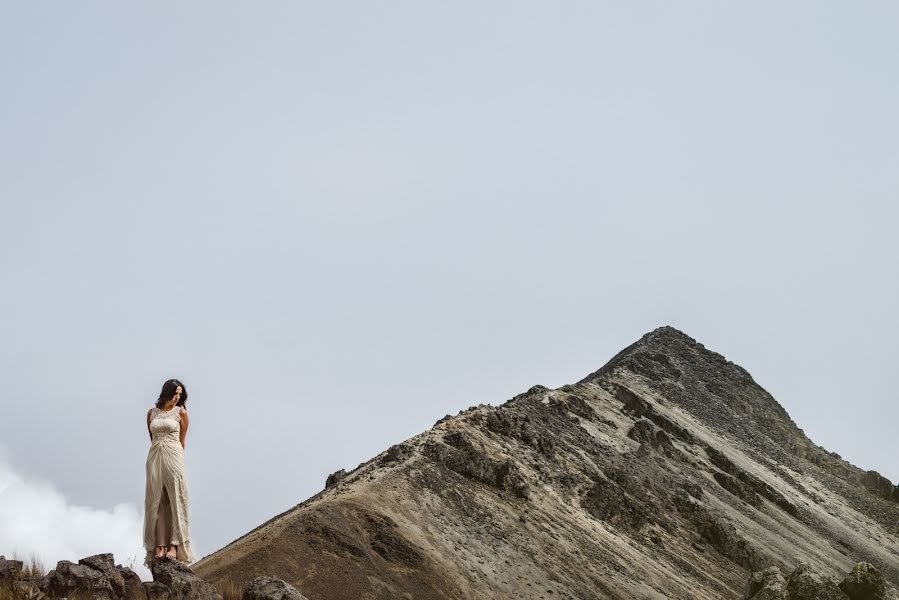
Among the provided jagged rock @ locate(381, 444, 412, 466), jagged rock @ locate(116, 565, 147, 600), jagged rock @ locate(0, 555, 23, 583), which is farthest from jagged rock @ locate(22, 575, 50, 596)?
jagged rock @ locate(381, 444, 412, 466)

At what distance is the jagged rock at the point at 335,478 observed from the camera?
37.4m

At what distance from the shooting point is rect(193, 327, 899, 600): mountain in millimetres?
29391

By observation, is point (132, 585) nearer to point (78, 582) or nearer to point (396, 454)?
point (78, 582)

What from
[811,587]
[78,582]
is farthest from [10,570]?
[811,587]

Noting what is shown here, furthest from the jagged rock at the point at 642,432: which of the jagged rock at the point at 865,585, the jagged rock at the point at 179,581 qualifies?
the jagged rock at the point at 179,581

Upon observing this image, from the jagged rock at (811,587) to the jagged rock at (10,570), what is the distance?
2276cm

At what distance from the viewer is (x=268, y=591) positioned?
18.1 m

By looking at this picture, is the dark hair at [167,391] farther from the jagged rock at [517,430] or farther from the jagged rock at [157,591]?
the jagged rock at [517,430]

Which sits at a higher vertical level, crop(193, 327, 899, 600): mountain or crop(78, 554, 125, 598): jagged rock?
crop(193, 327, 899, 600): mountain

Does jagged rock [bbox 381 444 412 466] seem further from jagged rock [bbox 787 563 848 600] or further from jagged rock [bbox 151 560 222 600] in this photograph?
jagged rock [bbox 151 560 222 600]

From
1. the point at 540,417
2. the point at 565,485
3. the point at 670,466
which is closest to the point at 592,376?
the point at 670,466

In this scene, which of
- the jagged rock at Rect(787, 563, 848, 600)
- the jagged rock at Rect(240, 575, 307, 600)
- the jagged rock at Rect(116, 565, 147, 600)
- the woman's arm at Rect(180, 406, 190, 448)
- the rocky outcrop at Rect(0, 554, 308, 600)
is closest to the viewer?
the rocky outcrop at Rect(0, 554, 308, 600)

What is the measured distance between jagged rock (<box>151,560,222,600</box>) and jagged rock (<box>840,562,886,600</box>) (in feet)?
72.2

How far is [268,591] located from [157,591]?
229 centimetres
